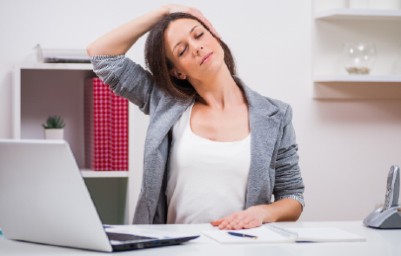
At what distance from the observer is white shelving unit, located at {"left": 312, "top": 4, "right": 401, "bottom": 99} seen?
3.10m

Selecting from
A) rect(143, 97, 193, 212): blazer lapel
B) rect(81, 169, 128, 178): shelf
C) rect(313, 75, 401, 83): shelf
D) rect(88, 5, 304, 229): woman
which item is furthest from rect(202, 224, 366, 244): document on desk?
rect(313, 75, 401, 83): shelf

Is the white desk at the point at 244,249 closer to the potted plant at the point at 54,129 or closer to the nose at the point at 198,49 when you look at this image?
the nose at the point at 198,49

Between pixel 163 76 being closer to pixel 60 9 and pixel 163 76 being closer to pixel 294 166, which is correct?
pixel 294 166

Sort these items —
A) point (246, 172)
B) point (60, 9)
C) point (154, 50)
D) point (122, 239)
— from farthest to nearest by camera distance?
point (60, 9)
point (154, 50)
point (246, 172)
point (122, 239)

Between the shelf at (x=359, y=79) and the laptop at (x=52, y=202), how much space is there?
1760mm

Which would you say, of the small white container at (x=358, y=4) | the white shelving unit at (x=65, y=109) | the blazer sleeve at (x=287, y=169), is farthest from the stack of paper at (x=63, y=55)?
the small white container at (x=358, y=4)

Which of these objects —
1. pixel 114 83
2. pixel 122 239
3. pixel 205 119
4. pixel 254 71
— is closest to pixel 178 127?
pixel 205 119

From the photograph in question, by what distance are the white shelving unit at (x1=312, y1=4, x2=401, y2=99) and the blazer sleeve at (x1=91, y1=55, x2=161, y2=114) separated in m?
1.07

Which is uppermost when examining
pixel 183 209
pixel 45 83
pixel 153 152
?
pixel 45 83

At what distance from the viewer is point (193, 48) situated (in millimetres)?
2172

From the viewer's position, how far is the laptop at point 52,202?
1260 millimetres

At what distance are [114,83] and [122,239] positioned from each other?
887 mm

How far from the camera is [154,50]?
2.27 metres

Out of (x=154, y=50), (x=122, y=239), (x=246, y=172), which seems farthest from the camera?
(x=154, y=50)
